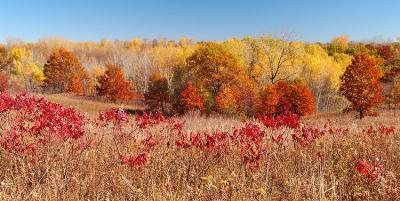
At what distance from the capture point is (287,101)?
4516 centimetres

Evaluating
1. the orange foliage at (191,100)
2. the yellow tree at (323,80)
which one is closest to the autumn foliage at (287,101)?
the orange foliage at (191,100)

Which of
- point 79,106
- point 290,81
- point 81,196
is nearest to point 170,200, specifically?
point 81,196

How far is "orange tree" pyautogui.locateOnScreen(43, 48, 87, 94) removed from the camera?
2542 inches

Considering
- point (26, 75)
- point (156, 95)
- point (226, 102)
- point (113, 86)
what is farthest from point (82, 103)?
point (26, 75)

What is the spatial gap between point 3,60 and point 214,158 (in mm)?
95446

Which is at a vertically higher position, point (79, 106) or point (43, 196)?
point (43, 196)

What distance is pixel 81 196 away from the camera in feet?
18.8

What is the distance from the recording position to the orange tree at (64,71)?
64562 millimetres

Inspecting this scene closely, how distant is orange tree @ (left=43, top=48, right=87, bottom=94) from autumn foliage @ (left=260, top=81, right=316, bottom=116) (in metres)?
32.1

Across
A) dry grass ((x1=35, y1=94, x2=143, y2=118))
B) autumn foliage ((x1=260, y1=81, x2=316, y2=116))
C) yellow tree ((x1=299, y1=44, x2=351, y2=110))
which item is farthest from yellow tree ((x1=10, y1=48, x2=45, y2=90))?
autumn foliage ((x1=260, y1=81, x2=316, y2=116))

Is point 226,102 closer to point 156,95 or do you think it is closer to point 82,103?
point 156,95

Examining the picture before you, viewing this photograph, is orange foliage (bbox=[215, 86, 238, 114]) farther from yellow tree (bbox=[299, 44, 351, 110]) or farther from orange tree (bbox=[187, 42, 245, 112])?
yellow tree (bbox=[299, 44, 351, 110])

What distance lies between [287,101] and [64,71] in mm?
38175

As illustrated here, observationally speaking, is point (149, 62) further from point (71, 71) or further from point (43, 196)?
point (43, 196)
